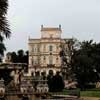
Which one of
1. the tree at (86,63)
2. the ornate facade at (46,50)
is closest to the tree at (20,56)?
the ornate facade at (46,50)

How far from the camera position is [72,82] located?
78.2 meters

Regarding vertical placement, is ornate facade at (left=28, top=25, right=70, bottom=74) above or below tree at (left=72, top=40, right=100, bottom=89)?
above

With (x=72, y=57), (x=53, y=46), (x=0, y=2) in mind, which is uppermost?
(x=53, y=46)

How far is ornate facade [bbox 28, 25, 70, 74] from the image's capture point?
12019cm

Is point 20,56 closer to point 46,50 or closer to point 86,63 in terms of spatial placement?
point 46,50

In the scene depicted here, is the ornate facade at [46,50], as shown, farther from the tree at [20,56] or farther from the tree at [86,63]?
the tree at [86,63]

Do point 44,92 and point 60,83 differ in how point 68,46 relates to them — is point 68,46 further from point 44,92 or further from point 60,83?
point 44,92

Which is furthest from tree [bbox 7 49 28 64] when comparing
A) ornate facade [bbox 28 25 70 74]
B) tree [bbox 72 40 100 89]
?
tree [bbox 72 40 100 89]

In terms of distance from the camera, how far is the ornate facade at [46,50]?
394 feet

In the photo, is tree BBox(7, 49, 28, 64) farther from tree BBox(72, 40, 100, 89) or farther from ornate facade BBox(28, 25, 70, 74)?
Answer: tree BBox(72, 40, 100, 89)

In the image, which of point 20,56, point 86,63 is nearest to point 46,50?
point 20,56

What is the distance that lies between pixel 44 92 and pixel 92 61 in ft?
151

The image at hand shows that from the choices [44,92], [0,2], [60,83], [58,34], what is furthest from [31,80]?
[58,34]

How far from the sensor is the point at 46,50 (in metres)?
122
